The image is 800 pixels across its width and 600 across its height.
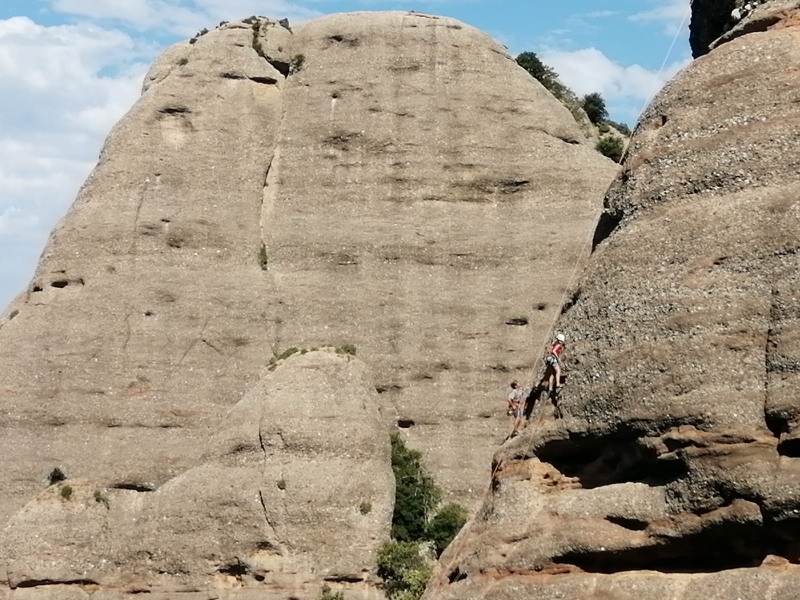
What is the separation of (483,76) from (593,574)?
3603cm

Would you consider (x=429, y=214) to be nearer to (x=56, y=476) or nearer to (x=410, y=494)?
(x=410, y=494)

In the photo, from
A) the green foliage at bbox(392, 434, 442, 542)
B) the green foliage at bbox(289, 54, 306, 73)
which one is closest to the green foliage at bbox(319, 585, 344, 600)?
the green foliage at bbox(392, 434, 442, 542)

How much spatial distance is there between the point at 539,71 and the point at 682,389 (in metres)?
44.8

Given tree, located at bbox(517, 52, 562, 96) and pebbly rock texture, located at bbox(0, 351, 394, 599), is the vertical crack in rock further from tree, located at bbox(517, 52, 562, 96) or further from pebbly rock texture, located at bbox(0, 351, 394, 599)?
tree, located at bbox(517, 52, 562, 96)

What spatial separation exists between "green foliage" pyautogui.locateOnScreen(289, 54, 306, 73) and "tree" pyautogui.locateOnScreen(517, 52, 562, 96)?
10628 mm

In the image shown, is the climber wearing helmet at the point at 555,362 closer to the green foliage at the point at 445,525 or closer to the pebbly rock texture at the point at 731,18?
the pebbly rock texture at the point at 731,18

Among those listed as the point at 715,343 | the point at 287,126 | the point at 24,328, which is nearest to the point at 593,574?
the point at 715,343

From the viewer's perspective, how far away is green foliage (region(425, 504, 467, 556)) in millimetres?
44438

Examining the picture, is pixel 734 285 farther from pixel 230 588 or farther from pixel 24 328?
pixel 24 328

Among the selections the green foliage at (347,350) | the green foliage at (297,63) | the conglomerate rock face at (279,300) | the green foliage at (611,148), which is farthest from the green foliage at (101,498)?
the green foliage at (611,148)

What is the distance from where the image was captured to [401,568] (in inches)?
1655

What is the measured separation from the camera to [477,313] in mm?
50594

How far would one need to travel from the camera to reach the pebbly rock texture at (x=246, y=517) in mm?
42219

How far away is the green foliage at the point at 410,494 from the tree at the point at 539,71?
21.6 m
